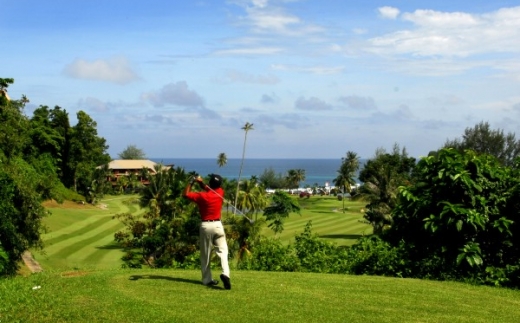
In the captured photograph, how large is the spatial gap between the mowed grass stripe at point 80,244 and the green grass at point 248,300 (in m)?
41.1

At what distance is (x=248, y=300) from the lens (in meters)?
10.6

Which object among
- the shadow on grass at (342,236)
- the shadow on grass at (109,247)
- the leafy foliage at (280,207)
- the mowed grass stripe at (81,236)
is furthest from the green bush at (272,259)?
the leafy foliage at (280,207)

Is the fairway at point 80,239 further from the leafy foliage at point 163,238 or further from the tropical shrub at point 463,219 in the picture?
the tropical shrub at point 463,219

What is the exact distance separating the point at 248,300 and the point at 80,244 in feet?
169

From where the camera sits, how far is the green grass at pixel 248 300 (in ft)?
31.5

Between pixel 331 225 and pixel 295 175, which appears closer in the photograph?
pixel 331 225

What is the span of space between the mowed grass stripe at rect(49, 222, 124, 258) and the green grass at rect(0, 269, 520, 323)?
135 ft

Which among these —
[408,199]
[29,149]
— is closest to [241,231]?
[29,149]

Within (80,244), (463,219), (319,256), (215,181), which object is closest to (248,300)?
(215,181)

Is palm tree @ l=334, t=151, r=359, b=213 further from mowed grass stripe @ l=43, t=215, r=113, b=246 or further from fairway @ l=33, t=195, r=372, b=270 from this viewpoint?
mowed grass stripe @ l=43, t=215, r=113, b=246

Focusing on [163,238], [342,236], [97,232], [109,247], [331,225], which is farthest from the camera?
[331,225]

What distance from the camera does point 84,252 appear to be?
54.4 m

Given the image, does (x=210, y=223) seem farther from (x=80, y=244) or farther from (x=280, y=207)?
(x=280, y=207)

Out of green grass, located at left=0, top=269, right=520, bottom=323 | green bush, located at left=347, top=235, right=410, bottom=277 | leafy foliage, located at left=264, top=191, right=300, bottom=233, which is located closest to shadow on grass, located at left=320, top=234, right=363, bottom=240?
leafy foliage, located at left=264, top=191, right=300, bottom=233
